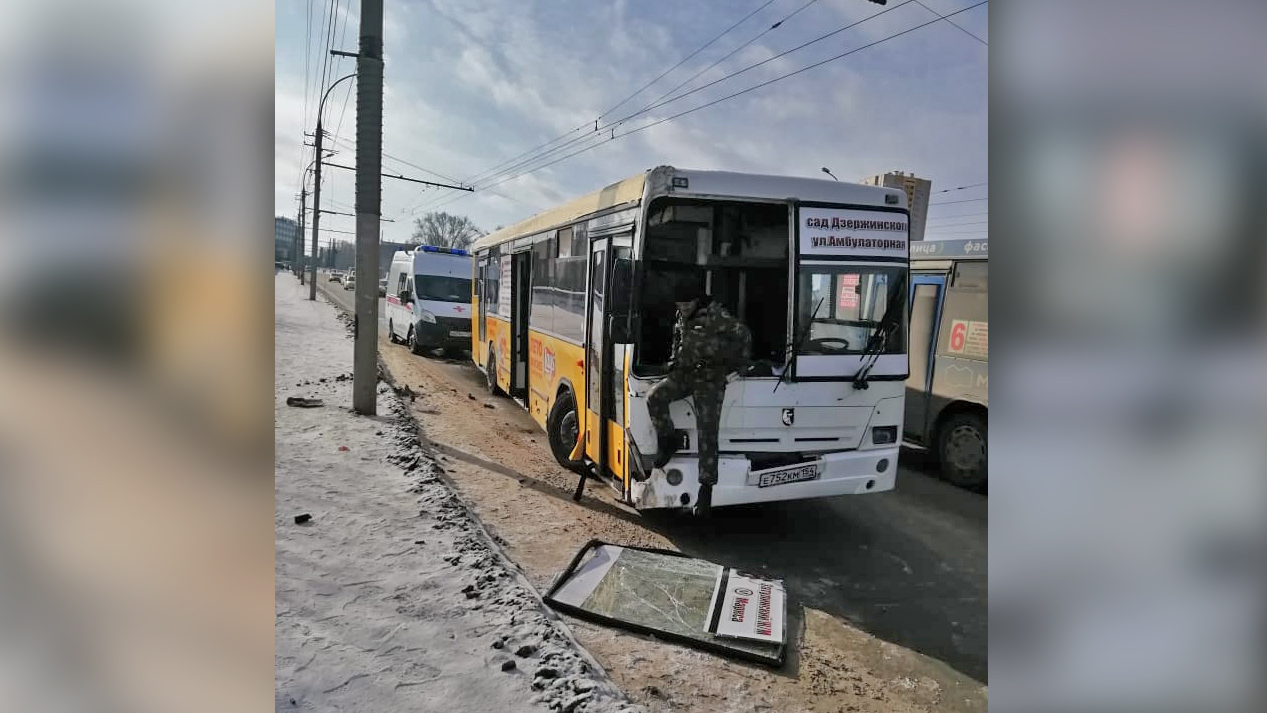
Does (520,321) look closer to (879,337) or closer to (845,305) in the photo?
(845,305)

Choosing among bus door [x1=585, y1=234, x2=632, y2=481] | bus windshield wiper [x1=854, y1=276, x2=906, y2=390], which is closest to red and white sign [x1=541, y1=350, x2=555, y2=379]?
bus door [x1=585, y1=234, x2=632, y2=481]

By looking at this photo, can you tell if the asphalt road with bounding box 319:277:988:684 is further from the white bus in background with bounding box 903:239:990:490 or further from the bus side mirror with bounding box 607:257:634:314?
the bus side mirror with bounding box 607:257:634:314

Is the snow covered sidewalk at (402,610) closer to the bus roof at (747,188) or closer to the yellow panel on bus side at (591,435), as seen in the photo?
the yellow panel on bus side at (591,435)

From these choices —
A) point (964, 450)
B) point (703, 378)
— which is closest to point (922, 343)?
point (964, 450)

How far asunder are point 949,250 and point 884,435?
3.59 meters

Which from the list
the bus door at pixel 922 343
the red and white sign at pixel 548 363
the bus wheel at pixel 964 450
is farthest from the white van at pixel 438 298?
the bus wheel at pixel 964 450

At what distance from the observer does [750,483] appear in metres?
5.48

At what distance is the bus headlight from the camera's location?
5805 mm

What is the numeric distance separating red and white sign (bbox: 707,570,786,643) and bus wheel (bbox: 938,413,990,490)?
4.13 metres

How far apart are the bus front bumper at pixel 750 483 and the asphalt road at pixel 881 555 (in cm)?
53
